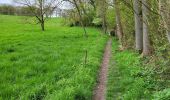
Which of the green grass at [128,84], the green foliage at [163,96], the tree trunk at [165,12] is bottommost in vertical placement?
the green grass at [128,84]

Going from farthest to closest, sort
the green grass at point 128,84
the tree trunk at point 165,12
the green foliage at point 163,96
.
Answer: the green grass at point 128,84
the green foliage at point 163,96
the tree trunk at point 165,12

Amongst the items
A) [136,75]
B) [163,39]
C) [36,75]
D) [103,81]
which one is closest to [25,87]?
[36,75]

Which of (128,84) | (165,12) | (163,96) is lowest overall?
(128,84)

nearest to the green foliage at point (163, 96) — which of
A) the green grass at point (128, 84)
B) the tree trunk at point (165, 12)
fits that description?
the green grass at point (128, 84)

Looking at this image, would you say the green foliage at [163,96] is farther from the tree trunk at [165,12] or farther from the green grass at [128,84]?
the tree trunk at [165,12]

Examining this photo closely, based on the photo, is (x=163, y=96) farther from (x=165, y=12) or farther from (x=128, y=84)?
(x=128, y=84)

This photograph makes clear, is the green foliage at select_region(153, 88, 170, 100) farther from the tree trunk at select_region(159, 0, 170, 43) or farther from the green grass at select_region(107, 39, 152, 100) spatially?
the tree trunk at select_region(159, 0, 170, 43)

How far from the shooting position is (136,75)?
11828 millimetres

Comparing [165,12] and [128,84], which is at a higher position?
[165,12]

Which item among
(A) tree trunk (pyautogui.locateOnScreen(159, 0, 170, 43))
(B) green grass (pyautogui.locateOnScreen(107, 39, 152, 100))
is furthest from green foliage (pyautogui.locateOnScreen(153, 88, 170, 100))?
(A) tree trunk (pyautogui.locateOnScreen(159, 0, 170, 43))

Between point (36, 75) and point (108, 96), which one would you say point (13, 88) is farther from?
point (108, 96)

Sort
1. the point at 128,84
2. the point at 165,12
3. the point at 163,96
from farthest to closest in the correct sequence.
A: the point at 128,84
the point at 163,96
the point at 165,12

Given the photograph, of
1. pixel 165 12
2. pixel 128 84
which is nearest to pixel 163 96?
pixel 165 12

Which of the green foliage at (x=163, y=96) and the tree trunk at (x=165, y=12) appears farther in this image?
the green foliage at (x=163, y=96)
